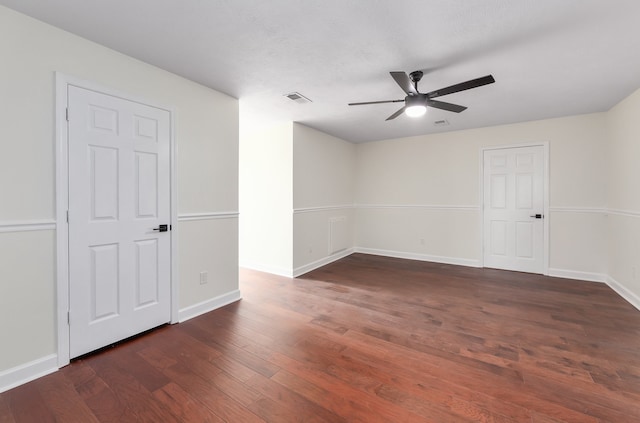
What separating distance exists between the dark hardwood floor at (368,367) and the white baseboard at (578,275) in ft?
2.46

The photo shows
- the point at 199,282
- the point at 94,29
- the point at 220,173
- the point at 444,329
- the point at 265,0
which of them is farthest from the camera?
the point at 220,173

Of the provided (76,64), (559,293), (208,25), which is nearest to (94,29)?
(76,64)

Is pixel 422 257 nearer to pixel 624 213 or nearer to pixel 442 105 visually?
pixel 624 213

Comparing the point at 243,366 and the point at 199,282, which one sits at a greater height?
the point at 199,282

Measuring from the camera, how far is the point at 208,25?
196 cm

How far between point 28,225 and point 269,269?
310 centimetres

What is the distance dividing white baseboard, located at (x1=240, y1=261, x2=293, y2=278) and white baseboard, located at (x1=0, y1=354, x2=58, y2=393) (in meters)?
2.78

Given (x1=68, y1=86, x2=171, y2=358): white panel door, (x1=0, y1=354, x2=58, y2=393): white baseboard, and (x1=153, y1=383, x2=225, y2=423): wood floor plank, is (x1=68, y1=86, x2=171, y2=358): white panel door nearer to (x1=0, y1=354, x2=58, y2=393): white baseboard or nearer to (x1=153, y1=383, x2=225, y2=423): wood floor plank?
(x1=0, y1=354, x2=58, y2=393): white baseboard

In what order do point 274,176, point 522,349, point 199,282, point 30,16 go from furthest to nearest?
point 274,176
point 199,282
point 522,349
point 30,16

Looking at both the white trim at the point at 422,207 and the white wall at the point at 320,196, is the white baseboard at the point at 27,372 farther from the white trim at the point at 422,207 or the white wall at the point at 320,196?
the white trim at the point at 422,207

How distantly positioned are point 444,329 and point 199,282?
2.57 meters

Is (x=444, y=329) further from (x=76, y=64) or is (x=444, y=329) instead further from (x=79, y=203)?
(x=76, y=64)

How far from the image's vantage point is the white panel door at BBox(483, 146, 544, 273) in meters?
4.43

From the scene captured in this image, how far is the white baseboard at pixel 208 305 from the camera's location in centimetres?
283
